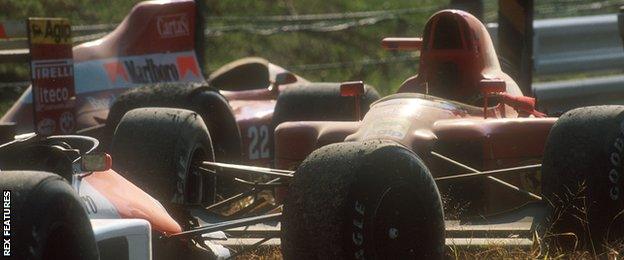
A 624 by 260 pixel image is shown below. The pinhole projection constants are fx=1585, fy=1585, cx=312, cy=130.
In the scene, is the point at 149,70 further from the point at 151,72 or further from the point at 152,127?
the point at 152,127

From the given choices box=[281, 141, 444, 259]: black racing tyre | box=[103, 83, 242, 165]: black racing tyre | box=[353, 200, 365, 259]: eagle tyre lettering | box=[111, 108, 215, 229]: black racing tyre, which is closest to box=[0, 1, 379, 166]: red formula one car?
box=[103, 83, 242, 165]: black racing tyre

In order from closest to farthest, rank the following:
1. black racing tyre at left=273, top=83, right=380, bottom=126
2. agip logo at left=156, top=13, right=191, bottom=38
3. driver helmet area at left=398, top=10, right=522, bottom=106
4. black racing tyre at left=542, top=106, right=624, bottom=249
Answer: black racing tyre at left=542, top=106, right=624, bottom=249 < driver helmet area at left=398, top=10, right=522, bottom=106 < black racing tyre at left=273, top=83, right=380, bottom=126 < agip logo at left=156, top=13, right=191, bottom=38

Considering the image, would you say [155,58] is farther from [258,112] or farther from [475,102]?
[475,102]

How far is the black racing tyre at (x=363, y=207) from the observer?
250 inches

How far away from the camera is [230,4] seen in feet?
75.6

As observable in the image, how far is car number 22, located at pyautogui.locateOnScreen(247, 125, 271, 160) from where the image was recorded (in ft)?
37.7

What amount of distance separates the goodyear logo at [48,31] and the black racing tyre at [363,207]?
4.26 metres

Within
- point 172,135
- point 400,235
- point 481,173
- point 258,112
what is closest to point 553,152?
point 481,173

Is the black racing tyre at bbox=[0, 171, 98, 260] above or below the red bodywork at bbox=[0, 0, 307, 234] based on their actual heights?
above

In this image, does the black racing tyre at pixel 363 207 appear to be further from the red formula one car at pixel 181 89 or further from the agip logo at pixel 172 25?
the agip logo at pixel 172 25

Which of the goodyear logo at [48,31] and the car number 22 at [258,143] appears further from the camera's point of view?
the car number 22 at [258,143]

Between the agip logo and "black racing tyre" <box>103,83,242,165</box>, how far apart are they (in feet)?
7.71

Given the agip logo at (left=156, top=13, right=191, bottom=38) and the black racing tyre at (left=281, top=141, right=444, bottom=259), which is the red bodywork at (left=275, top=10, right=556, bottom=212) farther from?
the agip logo at (left=156, top=13, right=191, bottom=38)

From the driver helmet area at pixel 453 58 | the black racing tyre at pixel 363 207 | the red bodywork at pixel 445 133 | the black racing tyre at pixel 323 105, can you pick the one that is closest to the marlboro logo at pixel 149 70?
the black racing tyre at pixel 323 105
